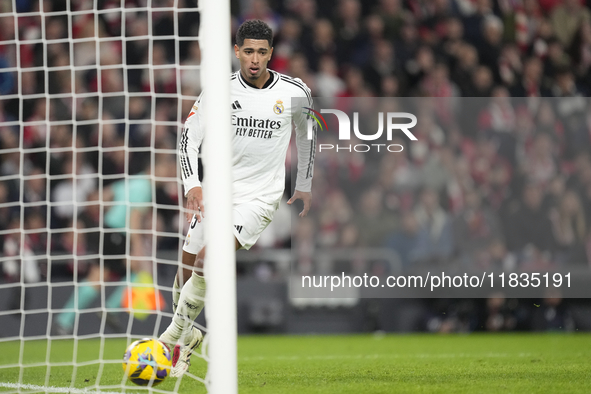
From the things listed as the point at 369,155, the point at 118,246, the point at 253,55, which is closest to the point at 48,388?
the point at 253,55

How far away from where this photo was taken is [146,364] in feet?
14.3

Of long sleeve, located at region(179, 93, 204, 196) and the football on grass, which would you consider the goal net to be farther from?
the football on grass

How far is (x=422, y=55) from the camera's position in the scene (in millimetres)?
11344

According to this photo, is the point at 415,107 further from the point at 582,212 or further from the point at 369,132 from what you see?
the point at 582,212

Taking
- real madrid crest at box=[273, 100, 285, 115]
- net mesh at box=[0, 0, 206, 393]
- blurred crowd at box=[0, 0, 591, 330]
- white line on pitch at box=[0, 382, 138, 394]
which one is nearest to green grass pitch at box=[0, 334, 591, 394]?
white line on pitch at box=[0, 382, 138, 394]

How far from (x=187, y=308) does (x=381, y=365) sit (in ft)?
5.56

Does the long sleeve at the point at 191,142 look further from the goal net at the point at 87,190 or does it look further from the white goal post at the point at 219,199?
the goal net at the point at 87,190

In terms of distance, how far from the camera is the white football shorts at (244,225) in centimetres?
512

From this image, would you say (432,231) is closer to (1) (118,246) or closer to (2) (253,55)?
(1) (118,246)

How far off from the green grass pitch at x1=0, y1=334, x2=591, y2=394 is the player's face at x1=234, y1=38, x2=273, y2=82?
201 cm

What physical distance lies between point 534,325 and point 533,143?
8.08 ft

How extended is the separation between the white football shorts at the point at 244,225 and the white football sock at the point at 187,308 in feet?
0.80

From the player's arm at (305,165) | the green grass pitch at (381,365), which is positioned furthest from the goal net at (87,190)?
the player's arm at (305,165)

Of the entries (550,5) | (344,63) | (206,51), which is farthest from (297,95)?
(550,5)
